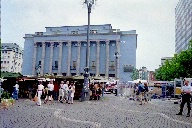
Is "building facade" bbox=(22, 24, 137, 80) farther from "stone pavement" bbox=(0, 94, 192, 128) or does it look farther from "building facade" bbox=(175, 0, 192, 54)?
"stone pavement" bbox=(0, 94, 192, 128)

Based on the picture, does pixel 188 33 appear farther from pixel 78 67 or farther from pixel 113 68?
pixel 78 67

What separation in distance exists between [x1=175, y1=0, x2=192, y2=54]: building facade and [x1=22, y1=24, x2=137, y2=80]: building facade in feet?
81.7

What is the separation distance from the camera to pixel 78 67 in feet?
253

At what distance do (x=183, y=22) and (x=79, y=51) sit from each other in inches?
1770

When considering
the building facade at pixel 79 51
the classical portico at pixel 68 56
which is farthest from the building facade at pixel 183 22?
the classical portico at pixel 68 56

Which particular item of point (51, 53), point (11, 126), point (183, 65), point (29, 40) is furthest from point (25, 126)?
point (29, 40)

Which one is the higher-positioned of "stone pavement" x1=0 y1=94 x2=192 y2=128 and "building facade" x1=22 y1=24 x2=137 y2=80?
"building facade" x1=22 y1=24 x2=137 y2=80

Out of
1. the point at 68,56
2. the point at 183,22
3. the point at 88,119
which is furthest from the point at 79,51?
the point at 88,119

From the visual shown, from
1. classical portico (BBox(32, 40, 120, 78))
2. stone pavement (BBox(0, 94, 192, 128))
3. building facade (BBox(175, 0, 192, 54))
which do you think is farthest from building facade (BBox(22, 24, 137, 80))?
stone pavement (BBox(0, 94, 192, 128))

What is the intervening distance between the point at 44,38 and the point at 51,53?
16.1ft

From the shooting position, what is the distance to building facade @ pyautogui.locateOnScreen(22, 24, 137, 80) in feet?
242

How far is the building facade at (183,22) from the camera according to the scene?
295ft

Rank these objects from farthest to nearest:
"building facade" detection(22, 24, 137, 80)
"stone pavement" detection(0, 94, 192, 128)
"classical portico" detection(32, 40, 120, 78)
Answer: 1. "classical portico" detection(32, 40, 120, 78)
2. "building facade" detection(22, 24, 137, 80)
3. "stone pavement" detection(0, 94, 192, 128)

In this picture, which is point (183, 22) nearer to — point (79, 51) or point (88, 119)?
point (79, 51)
